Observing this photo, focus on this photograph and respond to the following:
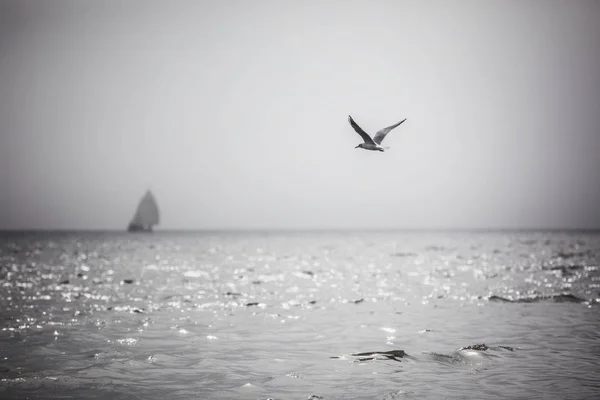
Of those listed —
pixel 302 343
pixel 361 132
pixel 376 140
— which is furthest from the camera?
pixel 376 140

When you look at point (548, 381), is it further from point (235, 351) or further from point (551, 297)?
point (551, 297)

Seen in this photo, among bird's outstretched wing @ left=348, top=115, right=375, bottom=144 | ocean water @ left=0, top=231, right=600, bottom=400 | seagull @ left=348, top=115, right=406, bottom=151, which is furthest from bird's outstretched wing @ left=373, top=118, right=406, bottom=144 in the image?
ocean water @ left=0, top=231, right=600, bottom=400

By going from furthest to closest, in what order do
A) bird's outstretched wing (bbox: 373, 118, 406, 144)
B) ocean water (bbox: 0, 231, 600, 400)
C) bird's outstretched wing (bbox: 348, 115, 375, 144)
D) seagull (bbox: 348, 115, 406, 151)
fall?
bird's outstretched wing (bbox: 373, 118, 406, 144) → seagull (bbox: 348, 115, 406, 151) → bird's outstretched wing (bbox: 348, 115, 375, 144) → ocean water (bbox: 0, 231, 600, 400)

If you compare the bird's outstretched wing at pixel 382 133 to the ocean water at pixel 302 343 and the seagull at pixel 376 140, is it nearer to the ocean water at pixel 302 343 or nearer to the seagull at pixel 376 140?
the seagull at pixel 376 140

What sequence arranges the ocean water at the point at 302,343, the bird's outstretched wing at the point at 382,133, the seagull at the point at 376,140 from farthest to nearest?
the bird's outstretched wing at the point at 382,133 → the seagull at the point at 376,140 → the ocean water at the point at 302,343

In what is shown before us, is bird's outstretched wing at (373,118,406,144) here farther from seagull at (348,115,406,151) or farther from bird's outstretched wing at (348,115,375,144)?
bird's outstretched wing at (348,115,375,144)

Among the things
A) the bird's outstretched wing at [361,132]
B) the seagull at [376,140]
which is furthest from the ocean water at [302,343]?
the bird's outstretched wing at [361,132]

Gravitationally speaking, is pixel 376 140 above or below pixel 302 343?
above

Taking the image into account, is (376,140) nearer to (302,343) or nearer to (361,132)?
(361,132)

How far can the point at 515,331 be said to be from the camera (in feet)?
57.0

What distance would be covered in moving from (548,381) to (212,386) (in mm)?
7694

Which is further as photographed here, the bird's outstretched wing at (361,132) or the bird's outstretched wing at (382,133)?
the bird's outstretched wing at (382,133)

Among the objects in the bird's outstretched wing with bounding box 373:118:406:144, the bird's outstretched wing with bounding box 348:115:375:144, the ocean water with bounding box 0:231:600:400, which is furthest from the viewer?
the bird's outstretched wing with bounding box 373:118:406:144

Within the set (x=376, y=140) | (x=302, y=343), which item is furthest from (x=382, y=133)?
(x=302, y=343)
